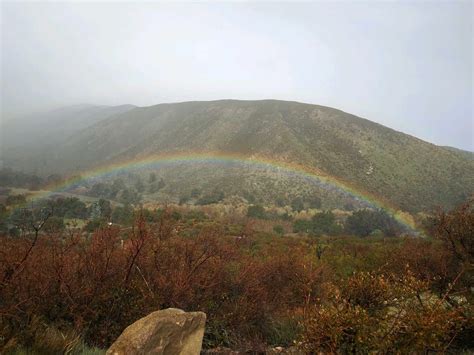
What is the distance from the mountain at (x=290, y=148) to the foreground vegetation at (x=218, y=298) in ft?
146

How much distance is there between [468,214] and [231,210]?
108 feet

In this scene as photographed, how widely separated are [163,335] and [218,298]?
3.04m

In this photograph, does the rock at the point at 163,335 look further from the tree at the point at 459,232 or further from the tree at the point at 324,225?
the tree at the point at 324,225

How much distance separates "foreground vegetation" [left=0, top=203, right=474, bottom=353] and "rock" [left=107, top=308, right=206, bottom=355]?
41.6 inches

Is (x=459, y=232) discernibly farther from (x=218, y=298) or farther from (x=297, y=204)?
(x=297, y=204)

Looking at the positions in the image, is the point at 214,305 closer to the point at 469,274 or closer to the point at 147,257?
the point at 147,257

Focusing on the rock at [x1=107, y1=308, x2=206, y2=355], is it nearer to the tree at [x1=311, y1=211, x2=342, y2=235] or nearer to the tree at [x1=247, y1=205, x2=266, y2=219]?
the tree at [x1=311, y1=211, x2=342, y2=235]

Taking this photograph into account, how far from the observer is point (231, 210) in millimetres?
41812

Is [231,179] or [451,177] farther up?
[451,177]

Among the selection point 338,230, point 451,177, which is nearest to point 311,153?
point 451,177

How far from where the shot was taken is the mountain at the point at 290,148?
56.2 meters

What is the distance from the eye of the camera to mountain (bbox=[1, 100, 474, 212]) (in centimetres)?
5616

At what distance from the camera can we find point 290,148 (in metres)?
66.1

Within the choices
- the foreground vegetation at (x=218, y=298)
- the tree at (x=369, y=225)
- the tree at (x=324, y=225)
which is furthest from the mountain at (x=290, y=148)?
the foreground vegetation at (x=218, y=298)
